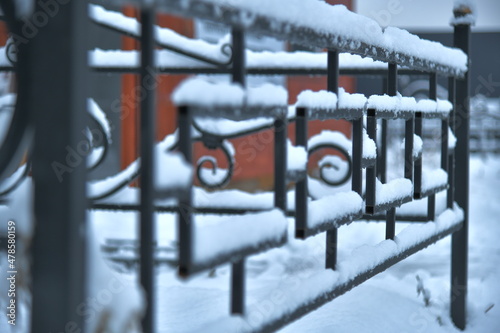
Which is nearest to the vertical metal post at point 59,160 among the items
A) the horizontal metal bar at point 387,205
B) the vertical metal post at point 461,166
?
the horizontal metal bar at point 387,205

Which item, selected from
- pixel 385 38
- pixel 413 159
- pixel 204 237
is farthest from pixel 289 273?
pixel 204 237

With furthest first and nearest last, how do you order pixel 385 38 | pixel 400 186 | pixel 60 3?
1. pixel 400 186
2. pixel 385 38
3. pixel 60 3

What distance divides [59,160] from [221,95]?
27 centimetres

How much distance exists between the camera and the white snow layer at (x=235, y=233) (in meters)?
1.09

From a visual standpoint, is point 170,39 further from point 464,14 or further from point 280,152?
point 280,152

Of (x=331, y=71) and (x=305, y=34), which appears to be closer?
(x=305, y=34)

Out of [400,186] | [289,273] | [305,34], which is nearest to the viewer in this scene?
[305,34]

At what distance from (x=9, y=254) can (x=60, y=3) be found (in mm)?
501

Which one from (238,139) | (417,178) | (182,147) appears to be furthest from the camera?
(238,139)

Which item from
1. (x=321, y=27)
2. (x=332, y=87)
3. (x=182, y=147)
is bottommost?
(x=182, y=147)

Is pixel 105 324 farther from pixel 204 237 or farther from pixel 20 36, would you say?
pixel 20 36

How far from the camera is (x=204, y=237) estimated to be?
1.10 m

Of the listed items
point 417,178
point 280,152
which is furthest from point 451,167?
point 280,152

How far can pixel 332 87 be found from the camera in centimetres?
162
